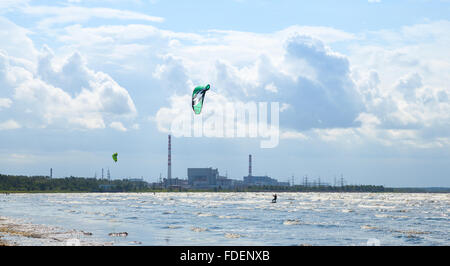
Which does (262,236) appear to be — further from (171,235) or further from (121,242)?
(121,242)

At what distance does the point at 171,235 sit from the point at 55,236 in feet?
32.8

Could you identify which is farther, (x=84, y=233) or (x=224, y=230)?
(x=224, y=230)

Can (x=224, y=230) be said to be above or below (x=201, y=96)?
below

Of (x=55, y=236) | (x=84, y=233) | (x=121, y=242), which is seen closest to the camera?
(x=121, y=242)
